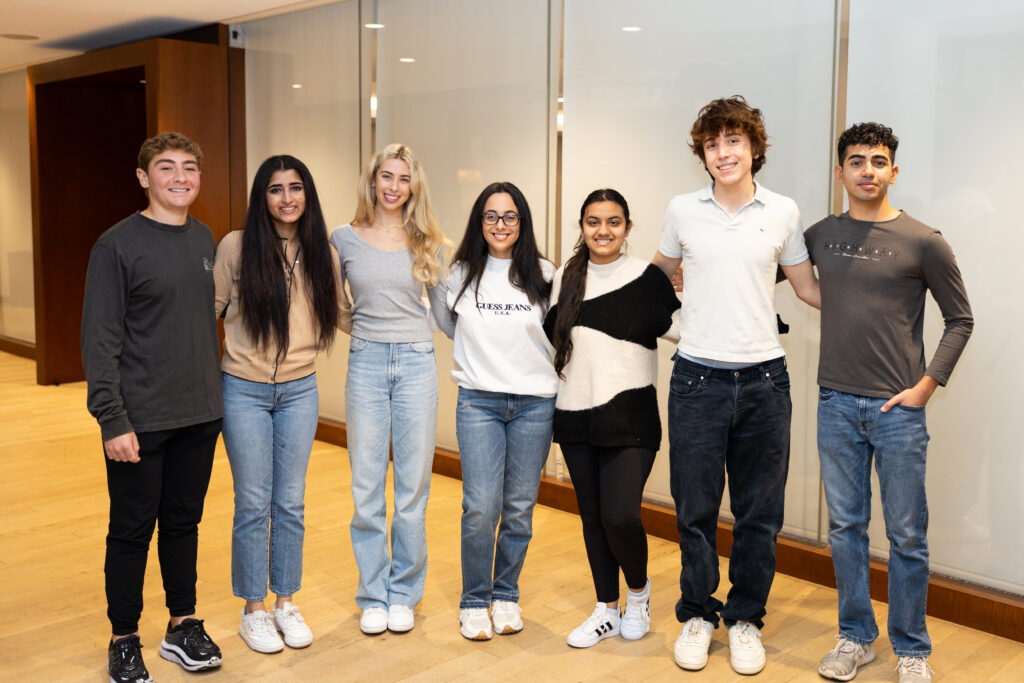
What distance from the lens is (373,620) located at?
3213 millimetres

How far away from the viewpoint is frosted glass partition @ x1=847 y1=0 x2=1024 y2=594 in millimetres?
3270

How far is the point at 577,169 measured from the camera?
462 centimetres

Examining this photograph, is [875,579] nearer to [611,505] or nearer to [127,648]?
[611,505]

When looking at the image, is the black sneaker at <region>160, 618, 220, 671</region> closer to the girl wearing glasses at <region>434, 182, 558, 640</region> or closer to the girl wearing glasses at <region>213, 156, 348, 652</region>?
the girl wearing glasses at <region>213, 156, 348, 652</region>

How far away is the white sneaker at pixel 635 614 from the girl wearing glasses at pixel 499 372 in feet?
1.30

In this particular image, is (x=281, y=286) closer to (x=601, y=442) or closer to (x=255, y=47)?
(x=601, y=442)

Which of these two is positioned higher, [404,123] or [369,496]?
[404,123]

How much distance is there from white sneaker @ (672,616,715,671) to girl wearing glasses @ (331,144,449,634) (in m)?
0.90

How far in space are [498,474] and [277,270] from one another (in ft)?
3.08

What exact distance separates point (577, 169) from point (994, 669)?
2.73 m

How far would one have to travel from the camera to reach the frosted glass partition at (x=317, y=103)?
19.2 ft

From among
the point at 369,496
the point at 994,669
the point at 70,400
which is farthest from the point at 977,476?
the point at 70,400

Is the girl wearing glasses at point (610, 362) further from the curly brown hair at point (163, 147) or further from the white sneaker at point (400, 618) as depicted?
the curly brown hair at point (163, 147)

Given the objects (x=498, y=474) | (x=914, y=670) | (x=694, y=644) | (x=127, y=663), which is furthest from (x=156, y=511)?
(x=914, y=670)
